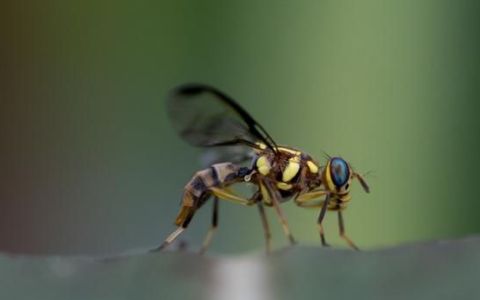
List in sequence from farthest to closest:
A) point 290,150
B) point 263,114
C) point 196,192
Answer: point 263,114
point 290,150
point 196,192

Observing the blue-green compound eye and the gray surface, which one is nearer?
the gray surface

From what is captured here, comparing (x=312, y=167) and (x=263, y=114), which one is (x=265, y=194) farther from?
(x=263, y=114)

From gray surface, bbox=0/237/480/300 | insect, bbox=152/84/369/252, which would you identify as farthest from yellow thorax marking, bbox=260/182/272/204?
gray surface, bbox=0/237/480/300

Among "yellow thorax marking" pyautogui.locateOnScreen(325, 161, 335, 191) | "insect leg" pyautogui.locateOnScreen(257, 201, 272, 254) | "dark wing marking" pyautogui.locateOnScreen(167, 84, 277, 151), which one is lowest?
"insect leg" pyautogui.locateOnScreen(257, 201, 272, 254)

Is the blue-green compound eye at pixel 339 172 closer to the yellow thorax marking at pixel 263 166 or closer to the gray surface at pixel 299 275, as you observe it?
the yellow thorax marking at pixel 263 166

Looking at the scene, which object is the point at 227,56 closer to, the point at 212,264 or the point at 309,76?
the point at 309,76

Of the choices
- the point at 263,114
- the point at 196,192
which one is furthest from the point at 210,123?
the point at 263,114

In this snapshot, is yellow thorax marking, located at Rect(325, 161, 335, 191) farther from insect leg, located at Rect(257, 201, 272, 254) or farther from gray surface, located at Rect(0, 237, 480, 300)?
gray surface, located at Rect(0, 237, 480, 300)

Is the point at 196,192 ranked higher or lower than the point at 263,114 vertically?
lower
